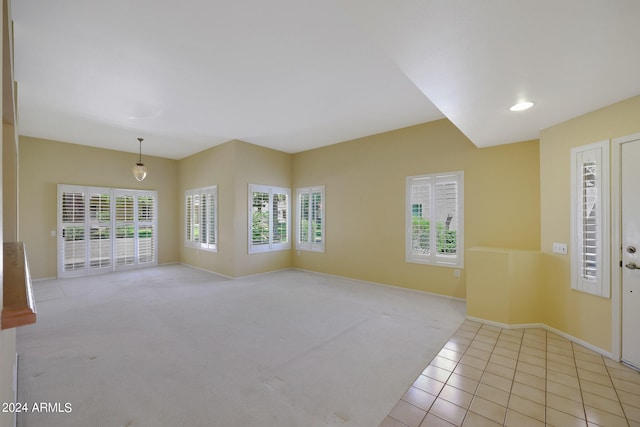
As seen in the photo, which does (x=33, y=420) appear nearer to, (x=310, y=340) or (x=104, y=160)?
(x=310, y=340)

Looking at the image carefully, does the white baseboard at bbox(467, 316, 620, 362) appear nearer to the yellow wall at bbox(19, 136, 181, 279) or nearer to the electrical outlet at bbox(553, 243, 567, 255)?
the electrical outlet at bbox(553, 243, 567, 255)

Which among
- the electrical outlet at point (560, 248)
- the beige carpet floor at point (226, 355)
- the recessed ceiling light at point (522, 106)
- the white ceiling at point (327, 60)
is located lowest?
the beige carpet floor at point (226, 355)

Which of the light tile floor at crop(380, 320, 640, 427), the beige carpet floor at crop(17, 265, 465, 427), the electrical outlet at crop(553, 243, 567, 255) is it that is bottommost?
the light tile floor at crop(380, 320, 640, 427)

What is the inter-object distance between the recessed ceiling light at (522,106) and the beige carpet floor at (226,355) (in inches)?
99.9

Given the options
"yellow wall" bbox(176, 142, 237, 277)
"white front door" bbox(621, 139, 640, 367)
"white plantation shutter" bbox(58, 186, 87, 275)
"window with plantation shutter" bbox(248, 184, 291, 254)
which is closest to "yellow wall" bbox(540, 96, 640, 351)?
"white front door" bbox(621, 139, 640, 367)

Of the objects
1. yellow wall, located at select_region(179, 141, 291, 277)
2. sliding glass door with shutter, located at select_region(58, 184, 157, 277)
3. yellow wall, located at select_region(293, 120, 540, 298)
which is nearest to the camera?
yellow wall, located at select_region(293, 120, 540, 298)

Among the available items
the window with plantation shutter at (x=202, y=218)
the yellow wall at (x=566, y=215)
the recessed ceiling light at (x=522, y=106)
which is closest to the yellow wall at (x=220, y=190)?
the window with plantation shutter at (x=202, y=218)

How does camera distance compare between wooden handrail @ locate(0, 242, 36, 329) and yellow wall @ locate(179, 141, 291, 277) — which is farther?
yellow wall @ locate(179, 141, 291, 277)

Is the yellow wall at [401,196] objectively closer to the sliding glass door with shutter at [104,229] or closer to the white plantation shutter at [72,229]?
the sliding glass door with shutter at [104,229]

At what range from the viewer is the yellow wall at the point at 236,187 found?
5.84m

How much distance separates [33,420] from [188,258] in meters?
5.67

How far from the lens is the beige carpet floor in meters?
2.00

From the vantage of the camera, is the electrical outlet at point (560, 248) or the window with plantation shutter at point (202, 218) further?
the window with plantation shutter at point (202, 218)

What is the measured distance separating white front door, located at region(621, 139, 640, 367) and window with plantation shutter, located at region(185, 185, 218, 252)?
6.37 meters
